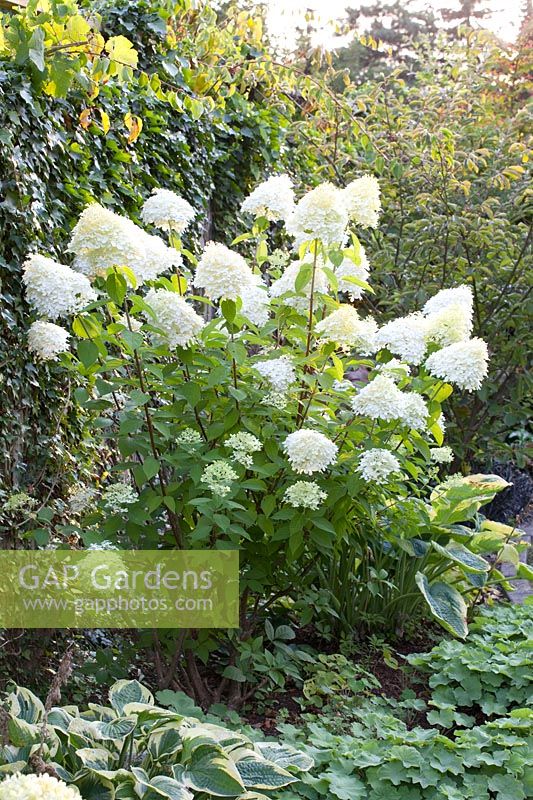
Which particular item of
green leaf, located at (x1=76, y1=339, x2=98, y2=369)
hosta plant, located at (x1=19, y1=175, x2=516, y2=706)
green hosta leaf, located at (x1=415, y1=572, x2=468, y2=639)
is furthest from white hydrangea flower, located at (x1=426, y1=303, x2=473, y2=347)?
green leaf, located at (x1=76, y1=339, x2=98, y2=369)

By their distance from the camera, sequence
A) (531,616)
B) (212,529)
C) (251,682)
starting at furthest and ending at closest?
(531,616) < (251,682) < (212,529)

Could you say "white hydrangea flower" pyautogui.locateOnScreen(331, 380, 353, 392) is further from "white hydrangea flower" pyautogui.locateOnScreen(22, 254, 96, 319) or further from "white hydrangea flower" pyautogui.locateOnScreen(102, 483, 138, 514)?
"white hydrangea flower" pyautogui.locateOnScreen(22, 254, 96, 319)

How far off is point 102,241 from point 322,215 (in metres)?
0.69

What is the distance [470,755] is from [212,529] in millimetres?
1061

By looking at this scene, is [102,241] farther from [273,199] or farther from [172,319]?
[273,199]

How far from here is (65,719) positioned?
2.10 m

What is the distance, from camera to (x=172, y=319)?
8.61 feet

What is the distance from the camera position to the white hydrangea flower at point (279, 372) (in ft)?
8.96

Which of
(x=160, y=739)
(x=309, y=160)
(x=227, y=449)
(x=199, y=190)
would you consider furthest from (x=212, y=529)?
(x=309, y=160)

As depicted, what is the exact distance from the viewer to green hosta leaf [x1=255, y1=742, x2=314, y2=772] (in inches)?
84.0

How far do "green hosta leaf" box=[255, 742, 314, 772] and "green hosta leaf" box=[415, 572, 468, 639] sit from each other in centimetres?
112

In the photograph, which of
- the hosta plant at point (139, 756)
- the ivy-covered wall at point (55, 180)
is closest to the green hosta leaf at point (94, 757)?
the hosta plant at point (139, 756)

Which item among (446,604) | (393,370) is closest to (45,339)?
(393,370)

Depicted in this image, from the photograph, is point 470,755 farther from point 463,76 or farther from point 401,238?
point 463,76
